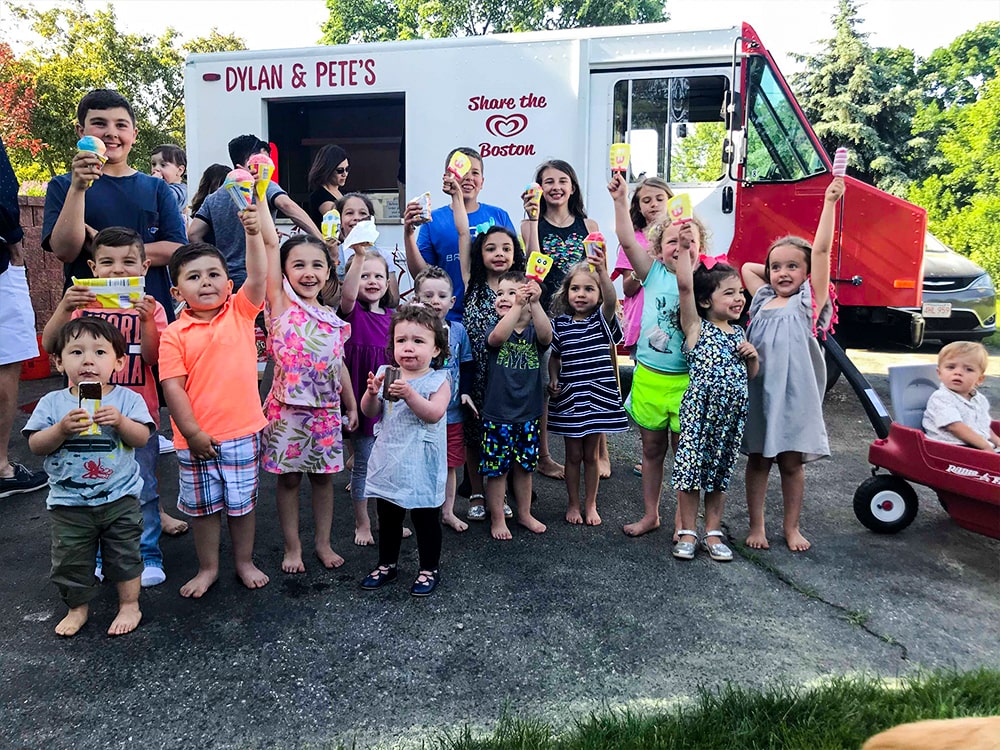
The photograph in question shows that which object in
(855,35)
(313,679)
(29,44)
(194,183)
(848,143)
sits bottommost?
(313,679)

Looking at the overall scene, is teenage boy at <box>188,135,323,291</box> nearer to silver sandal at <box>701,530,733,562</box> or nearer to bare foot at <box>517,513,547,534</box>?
bare foot at <box>517,513,547,534</box>

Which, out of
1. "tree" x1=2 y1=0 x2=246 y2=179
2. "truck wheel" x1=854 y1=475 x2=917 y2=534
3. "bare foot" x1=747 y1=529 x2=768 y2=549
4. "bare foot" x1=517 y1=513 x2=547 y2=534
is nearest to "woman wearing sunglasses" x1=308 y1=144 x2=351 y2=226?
"bare foot" x1=517 y1=513 x2=547 y2=534

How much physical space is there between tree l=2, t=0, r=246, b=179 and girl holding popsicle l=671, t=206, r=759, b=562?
19135mm

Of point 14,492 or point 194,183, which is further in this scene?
point 194,183

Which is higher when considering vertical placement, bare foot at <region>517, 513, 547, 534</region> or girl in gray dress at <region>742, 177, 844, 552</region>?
girl in gray dress at <region>742, 177, 844, 552</region>

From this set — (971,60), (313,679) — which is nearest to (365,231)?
(313,679)

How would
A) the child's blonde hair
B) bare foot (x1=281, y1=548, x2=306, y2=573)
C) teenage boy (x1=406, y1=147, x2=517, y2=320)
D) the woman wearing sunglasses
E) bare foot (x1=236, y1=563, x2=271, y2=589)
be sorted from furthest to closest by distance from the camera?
the woman wearing sunglasses → teenage boy (x1=406, y1=147, x2=517, y2=320) → the child's blonde hair → bare foot (x1=281, y1=548, x2=306, y2=573) → bare foot (x1=236, y1=563, x2=271, y2=589)

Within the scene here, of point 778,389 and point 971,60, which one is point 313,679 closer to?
point 778,389

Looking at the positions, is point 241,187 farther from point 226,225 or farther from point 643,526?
point 643,526

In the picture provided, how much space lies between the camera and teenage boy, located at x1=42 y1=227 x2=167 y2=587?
2.83 meters

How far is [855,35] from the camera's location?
82.9 ft

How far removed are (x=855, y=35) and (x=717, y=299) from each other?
27.4 metres

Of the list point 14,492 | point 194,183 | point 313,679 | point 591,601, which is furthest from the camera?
point 194,183

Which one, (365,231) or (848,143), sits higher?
(848,143)
